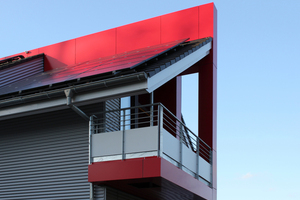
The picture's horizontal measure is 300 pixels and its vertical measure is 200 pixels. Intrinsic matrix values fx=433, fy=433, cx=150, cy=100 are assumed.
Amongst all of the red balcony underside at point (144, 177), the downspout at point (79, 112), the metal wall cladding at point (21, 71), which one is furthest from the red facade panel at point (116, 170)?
the metal wall cladding at point (21, 71)

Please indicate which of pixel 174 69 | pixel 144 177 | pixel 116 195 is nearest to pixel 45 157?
pixel 116 195

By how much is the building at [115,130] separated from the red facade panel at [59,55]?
1786 mm

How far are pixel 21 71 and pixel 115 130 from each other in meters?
6.28

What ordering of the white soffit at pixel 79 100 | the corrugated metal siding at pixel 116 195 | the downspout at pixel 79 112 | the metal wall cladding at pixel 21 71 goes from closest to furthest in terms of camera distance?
1. the white soffit at pixel 79 100
2. the downspout at pixel 79 112
3. the corrugated metal siding at pixel 116 195
4. the metal wall cladding at pixel 21 71

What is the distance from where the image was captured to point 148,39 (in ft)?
49.3

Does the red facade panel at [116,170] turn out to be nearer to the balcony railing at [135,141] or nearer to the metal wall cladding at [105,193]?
the balcony railing at [135,141]

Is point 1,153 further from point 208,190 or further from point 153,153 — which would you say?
point 208,190

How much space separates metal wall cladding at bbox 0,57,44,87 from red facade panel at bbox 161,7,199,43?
194 inches

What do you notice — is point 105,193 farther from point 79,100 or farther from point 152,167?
point 79,100

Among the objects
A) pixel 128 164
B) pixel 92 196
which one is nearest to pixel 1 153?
pixel 92 196

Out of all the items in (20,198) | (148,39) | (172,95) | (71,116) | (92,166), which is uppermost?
(148,39)

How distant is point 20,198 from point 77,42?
6.56m

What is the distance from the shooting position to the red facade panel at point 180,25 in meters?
14.4

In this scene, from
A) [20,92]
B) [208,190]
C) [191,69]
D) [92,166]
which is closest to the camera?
[92,166]
